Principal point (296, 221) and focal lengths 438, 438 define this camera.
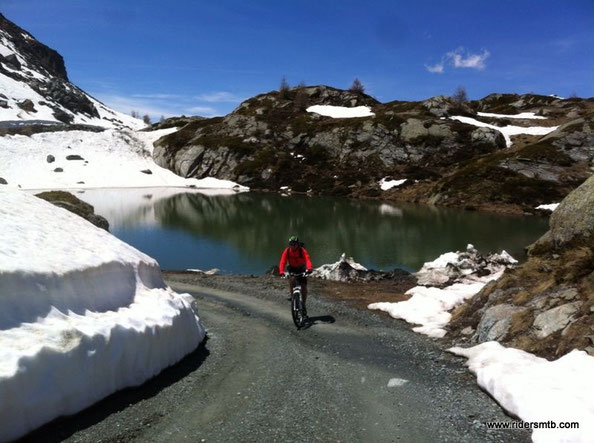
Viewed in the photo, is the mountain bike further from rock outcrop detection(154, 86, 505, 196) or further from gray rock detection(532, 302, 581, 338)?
rock outcrop detection(154, 86, 505, 196)

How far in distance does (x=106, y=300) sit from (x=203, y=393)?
3.36 m

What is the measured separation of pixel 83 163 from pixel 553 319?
399 feet

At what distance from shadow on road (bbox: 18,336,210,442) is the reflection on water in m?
21.2

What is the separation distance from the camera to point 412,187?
93875mm

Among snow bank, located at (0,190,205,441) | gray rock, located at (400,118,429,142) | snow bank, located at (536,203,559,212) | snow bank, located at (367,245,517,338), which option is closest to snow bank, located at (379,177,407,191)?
gray rock, located at (400,118,429,142)

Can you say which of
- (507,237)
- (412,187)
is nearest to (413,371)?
(507,237)

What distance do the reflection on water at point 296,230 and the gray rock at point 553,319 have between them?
23043 millimetres

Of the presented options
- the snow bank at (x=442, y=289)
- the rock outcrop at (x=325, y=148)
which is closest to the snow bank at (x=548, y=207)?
the rock outcrop at (x=325, y=148)

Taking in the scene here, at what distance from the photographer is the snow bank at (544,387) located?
25.3 feet

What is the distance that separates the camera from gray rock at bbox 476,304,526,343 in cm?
1295

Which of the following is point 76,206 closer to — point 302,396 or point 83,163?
point 302,396

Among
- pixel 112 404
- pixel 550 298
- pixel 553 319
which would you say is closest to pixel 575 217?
pixel 550 298

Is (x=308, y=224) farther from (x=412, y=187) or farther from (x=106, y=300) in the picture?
(x=106, y=300)

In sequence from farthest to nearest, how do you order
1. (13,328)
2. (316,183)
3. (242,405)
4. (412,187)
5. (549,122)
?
(549,122), (316,183), (412,187), (242,405), (13,328)
